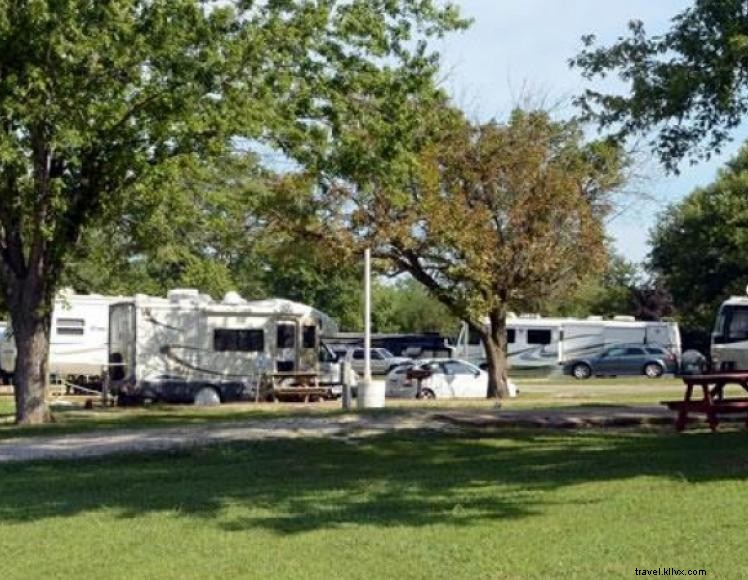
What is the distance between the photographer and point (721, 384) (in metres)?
18.7

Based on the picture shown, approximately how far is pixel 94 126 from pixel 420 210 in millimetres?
13666

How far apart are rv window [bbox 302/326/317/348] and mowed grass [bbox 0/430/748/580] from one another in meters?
18.5

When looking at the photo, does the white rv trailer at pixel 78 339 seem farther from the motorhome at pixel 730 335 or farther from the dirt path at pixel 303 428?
the dirt path at pixel 303 428

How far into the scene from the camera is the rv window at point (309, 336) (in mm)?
35594

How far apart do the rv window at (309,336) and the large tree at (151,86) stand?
44.1 ft

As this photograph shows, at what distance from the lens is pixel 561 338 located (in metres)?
58.7

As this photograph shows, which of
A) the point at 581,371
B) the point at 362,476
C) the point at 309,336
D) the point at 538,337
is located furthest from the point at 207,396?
the point at 538,337

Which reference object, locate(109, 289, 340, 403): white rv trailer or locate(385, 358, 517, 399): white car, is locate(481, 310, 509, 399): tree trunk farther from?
locate(109, 289, 340, 403): white rv trailer

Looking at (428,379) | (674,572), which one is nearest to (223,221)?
(428,379)

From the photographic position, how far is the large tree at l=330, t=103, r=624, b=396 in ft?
106

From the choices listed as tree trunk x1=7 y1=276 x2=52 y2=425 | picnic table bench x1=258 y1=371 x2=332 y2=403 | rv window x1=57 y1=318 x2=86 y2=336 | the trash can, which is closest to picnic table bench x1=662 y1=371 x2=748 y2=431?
tree trunk x1=7 y1=276 x2=52 y2=425

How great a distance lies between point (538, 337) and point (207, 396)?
28.8m

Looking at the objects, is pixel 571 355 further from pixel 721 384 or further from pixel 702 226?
pixel 721 384

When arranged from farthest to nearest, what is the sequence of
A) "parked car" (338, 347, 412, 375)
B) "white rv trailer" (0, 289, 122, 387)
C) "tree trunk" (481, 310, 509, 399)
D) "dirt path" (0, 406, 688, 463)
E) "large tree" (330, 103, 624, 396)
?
"parked car" (338, 347, 412, 375) < "white rv trailer" (0, 289, 122, 387) < "tree trunk" (481, 310, 509, 399) < "large tree" (330, 103, 624, 396) < "dirt path" (0, 406, 688, 463)
